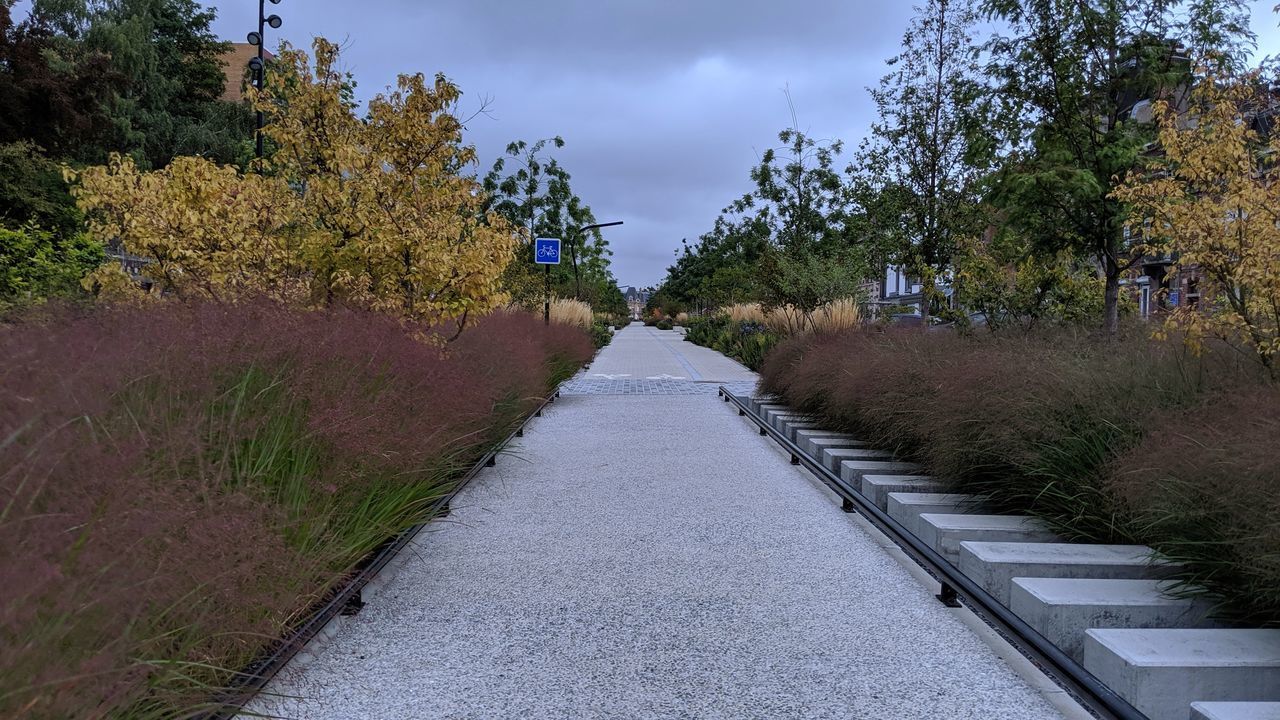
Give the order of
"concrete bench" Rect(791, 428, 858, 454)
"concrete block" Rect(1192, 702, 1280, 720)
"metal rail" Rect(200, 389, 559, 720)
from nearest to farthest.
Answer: "concrete block" Rect(1192, 702, 1280, 720)
"metal rail" Rect(200, 389, 559, 720)
"concrete bench" Rect(791, 428, 858, 454)

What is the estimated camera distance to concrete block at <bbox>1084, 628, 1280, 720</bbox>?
2.57 metres

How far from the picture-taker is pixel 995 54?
335 inches

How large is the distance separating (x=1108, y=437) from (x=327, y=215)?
641 centimetres

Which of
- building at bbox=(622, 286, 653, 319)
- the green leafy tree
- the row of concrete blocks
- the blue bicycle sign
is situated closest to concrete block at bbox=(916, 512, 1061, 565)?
the row of concrete blocks

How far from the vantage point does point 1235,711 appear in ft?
7.56

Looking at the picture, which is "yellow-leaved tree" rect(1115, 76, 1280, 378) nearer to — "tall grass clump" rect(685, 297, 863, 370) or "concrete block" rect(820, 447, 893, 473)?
"concrete block" rect(820, 447, 893, 473)

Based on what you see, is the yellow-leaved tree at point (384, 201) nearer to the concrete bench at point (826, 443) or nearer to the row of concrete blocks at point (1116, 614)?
the concrete bench at point (826, 443)

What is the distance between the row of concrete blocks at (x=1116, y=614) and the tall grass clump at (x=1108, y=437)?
0.16 metres

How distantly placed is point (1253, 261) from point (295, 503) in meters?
4.94

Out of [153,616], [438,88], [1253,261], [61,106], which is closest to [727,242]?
[61,106]

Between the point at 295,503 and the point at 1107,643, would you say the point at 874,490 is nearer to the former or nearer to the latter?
the point at 1107,643

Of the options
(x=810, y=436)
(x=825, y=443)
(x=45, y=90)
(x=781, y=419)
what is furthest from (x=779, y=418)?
(x=45, y=90)

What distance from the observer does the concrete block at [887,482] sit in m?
5.38

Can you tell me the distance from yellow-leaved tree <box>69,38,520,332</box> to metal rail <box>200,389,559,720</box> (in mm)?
2626
